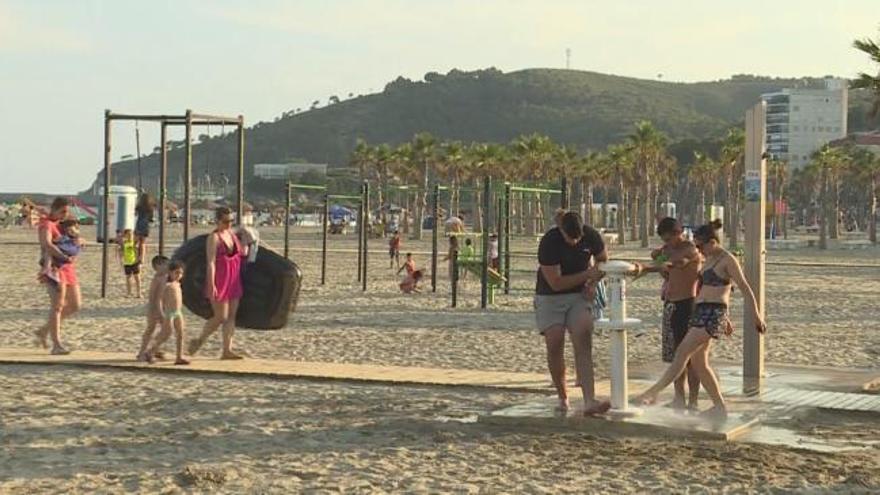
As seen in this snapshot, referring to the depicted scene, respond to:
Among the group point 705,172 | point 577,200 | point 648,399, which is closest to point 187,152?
point 648,399

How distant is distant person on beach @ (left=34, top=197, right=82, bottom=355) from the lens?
12352 millimetres

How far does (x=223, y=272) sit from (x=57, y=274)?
1.67 m

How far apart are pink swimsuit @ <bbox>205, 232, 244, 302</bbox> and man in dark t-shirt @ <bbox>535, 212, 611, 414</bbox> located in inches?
170

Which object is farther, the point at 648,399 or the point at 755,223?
the point at 755,223

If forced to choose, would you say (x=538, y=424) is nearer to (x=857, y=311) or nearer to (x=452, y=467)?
(x=452, y=467)

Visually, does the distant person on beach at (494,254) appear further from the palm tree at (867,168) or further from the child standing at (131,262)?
the palm tree at (867,168)

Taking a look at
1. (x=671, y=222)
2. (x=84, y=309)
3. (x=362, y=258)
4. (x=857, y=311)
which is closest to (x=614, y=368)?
(x=671, y=222)

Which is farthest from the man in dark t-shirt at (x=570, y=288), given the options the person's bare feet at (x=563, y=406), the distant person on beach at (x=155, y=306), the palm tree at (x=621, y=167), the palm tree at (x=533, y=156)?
the palm tree at (x=533, y=156)

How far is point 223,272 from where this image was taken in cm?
1217

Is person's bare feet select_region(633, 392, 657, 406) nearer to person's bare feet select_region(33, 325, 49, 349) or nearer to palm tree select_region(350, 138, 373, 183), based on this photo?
person's bare feet select_region(33, 325, 49, 349)

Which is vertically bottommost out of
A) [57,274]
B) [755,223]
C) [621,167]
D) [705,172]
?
[57,274]

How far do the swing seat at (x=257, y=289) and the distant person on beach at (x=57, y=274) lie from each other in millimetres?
1054

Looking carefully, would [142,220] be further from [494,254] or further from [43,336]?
[43,336]

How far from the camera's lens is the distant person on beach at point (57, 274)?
486 inches
